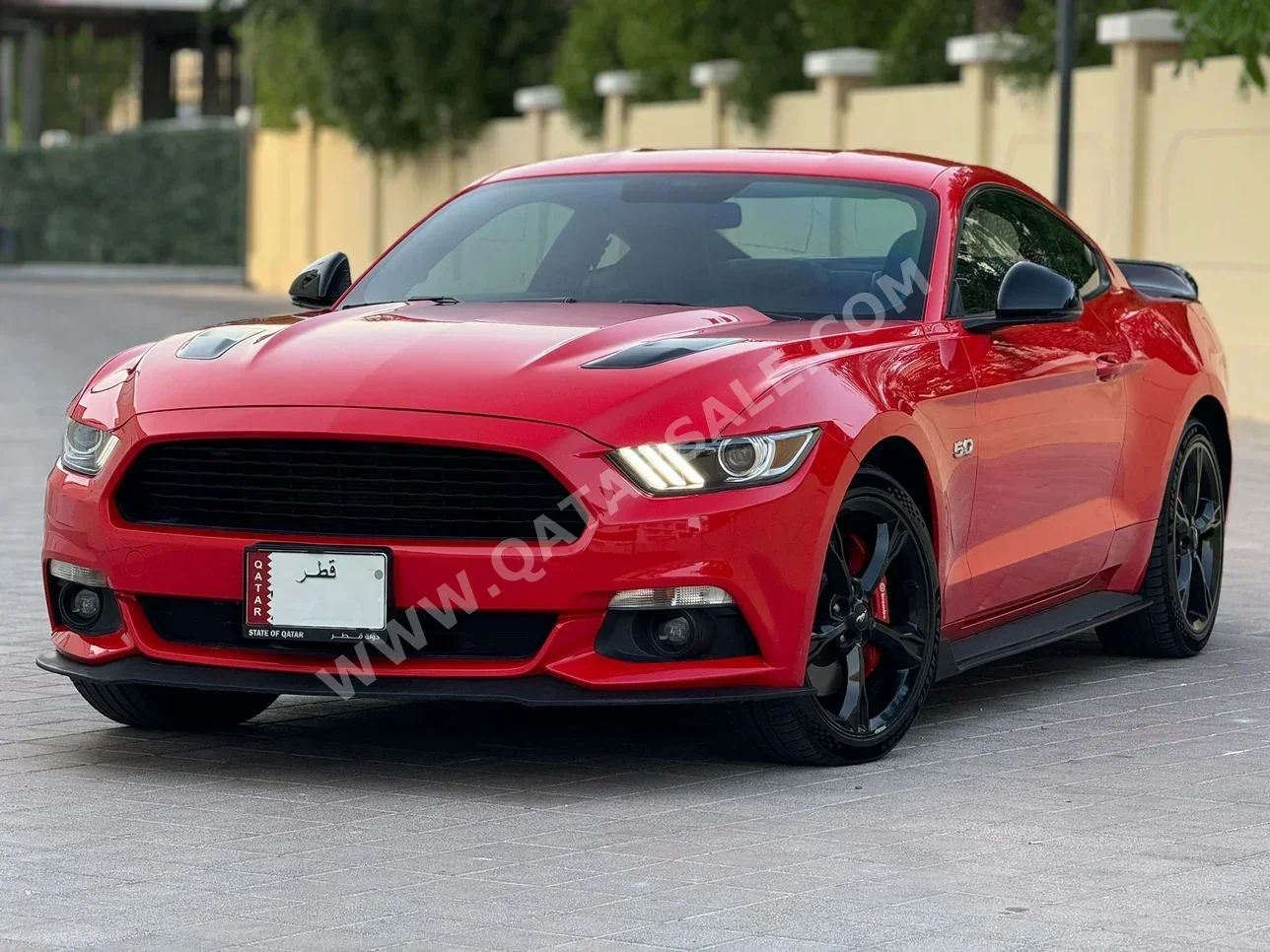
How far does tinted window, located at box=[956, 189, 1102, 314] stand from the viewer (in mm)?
7266

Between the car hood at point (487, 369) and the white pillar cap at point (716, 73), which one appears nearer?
the car hood at point (487, 369)

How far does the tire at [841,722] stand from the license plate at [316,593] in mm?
967

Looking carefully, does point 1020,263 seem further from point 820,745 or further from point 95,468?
point 95,468

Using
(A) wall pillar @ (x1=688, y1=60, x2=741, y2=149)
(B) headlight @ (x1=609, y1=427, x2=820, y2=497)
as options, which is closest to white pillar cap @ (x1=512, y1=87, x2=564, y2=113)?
(A) wall pillar @ (x1=688, y1=60, x2=741, y2=149)

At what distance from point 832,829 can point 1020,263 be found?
2.05 metres

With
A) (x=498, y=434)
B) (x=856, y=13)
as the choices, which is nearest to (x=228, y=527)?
(x=498, y=434)

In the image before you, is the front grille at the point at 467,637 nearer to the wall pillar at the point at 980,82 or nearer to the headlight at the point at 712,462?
the headlight at the point at 712,462

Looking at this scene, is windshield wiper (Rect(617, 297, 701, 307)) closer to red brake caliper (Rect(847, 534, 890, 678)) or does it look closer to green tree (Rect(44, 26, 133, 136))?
red brake caliper (Rect(847, 534, 890, 678))

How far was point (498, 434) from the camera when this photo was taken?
18.8ft

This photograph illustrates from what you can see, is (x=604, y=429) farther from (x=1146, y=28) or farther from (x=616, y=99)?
(x=616, y=99)

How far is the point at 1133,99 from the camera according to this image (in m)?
20.1

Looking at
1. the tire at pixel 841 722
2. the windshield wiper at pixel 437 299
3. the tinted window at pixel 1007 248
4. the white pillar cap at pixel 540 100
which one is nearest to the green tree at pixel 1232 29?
the tinted window at pixel 1007 248

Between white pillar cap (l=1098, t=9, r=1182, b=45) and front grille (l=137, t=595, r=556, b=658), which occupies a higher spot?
white pillar cap (l=1098, t=9, r=1182, b=45)

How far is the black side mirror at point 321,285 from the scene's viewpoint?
747cm
